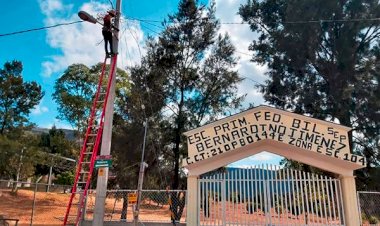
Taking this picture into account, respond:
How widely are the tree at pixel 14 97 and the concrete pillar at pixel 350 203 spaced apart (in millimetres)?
27429

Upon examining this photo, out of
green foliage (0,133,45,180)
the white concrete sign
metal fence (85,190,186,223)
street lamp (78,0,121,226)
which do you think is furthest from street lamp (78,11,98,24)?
green foliage (0,133,45,180)

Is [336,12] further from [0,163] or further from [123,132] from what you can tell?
[0,163]

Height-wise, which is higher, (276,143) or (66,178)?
(66,178)

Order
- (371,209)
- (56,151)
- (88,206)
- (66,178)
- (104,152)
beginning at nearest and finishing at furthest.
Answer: (104,152)
(371,209)
(88,206)
(66,178)
(56,151)

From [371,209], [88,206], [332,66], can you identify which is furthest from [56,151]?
[371,209]

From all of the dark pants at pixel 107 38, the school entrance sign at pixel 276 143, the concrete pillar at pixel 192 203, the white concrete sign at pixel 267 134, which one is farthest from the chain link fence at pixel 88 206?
the dark pants at pixel 107 38

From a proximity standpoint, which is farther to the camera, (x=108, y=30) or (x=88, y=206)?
(x=88, y=206)

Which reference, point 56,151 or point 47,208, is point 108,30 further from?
point 56,151

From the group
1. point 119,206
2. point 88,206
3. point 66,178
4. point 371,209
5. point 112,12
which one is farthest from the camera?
point 66,178

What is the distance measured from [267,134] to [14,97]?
2612cm

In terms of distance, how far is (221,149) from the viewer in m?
10.0

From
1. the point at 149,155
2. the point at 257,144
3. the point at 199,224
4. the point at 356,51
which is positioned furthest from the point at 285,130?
the point at 356,51

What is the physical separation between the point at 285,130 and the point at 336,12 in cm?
1429

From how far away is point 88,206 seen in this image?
1725 centimetres
